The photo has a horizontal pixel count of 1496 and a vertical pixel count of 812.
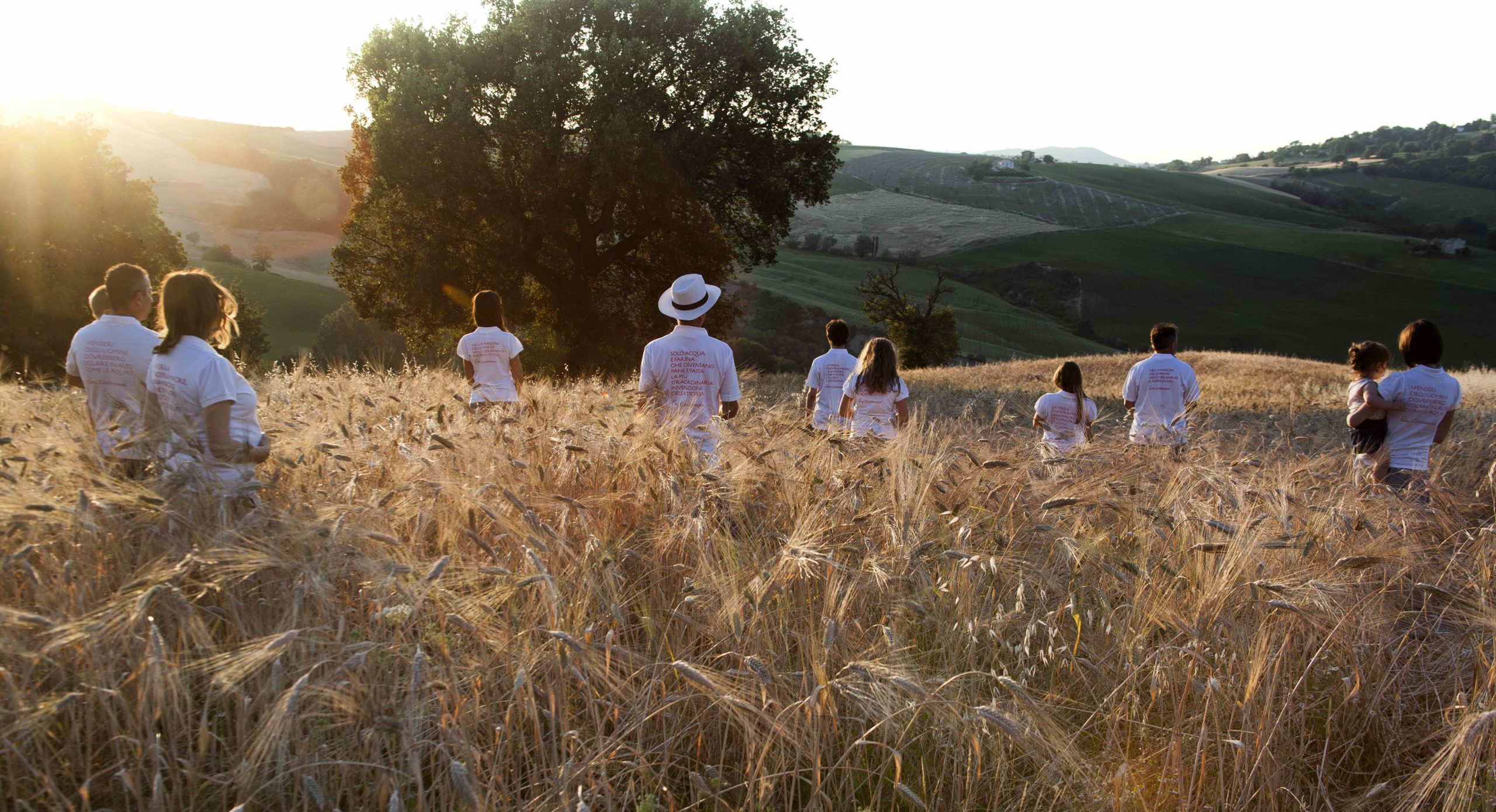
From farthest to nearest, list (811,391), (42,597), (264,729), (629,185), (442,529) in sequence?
1. (629,185)
2. (811,391)
3. (442,529)
4. (42,597)
5. (264,729)

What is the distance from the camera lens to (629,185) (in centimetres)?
2030

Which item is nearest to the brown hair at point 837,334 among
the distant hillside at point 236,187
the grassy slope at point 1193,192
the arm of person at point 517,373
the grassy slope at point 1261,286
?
the arm of person at point 517,373

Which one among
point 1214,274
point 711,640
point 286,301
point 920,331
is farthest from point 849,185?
point 711,640

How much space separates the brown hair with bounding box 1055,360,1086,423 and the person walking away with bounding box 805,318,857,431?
193 centimetres

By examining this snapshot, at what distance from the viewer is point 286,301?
60219 mm

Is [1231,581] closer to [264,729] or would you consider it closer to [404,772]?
[404,772]

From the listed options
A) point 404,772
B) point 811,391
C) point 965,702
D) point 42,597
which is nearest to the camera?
point 404,772

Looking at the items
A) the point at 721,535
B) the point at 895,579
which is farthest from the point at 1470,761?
the point at 721,535

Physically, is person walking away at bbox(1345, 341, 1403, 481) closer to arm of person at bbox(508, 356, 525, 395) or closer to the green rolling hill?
arm of person at bbox(508, 356, 525, 395)

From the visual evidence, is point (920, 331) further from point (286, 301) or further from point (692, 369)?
point (692, 369)

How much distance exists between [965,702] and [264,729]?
2239 mm

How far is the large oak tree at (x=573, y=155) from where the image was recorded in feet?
66.9

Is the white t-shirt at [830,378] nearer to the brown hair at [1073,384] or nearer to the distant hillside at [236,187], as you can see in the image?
the brown hair at [1073,384]

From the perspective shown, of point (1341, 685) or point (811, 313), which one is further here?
point (811, 313)
